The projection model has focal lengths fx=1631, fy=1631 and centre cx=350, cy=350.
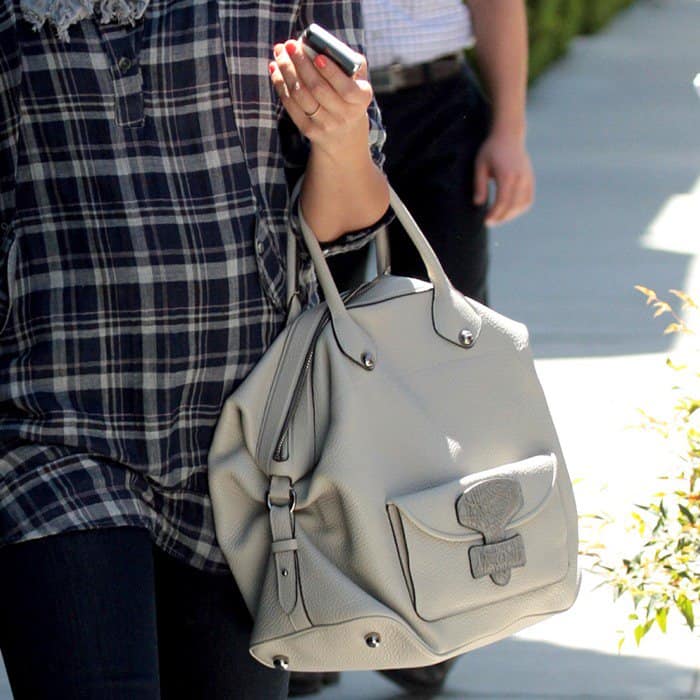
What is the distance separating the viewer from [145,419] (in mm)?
1870

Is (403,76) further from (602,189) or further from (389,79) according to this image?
(602,189)

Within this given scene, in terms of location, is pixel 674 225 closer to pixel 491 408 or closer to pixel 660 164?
pixel 660 164

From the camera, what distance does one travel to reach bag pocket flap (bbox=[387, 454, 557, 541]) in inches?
71.5

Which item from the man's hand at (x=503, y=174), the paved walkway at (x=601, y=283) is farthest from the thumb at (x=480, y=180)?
the paved walkway at (x=601, y=283)

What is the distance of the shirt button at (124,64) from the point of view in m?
1.84

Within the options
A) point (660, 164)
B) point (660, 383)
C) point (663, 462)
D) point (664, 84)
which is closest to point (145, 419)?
point (663, 462)

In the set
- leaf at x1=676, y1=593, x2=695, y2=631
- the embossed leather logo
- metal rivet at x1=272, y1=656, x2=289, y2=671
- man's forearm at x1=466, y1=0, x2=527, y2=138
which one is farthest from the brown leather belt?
metal rivet at x1=272, y1=656, x2=289, y2=671

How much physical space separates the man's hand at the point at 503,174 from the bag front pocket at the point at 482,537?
126 cm

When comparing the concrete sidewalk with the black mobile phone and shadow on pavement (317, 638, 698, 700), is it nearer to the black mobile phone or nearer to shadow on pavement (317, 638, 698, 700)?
shadow on pavement (317, 638, 698, 700)

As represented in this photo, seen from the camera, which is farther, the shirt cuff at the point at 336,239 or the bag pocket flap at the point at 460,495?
the shirt cuff at the point at 336,239

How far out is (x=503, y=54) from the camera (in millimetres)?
3223

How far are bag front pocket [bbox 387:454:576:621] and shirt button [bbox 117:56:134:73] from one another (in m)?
0.57

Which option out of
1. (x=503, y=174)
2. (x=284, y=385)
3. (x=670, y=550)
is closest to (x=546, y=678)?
(x=670, y=550)

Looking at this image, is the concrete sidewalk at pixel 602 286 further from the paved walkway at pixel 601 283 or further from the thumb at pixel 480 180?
the thumb at pixel 480 180
